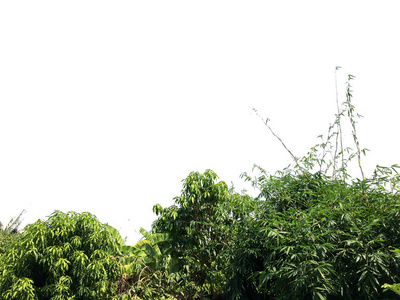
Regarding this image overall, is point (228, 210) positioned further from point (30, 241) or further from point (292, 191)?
point (30, 241)

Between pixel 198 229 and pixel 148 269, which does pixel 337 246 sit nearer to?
pixel 198 229

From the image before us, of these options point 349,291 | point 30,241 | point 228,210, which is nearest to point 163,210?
point 228,210

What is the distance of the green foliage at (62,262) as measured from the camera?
21.2ft

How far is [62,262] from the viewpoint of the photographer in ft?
21.1

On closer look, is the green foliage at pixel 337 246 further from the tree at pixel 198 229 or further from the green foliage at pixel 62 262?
the green foliage at pixel 62 262

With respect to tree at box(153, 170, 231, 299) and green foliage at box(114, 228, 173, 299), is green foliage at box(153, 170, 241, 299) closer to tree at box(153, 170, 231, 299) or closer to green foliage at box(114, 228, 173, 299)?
tree at box(153, 170, 231, 299)

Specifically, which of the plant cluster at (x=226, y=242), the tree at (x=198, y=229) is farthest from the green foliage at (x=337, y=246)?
the tree at (x=198, y=229)

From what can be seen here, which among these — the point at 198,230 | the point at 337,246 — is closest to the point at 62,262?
the point at 198,230

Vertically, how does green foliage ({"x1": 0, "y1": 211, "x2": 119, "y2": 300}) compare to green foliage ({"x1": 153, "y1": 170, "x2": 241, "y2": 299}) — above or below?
below

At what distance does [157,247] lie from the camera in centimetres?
791

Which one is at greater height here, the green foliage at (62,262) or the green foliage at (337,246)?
the green foliage at (337,246)

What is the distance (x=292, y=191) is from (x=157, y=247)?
3.09 meters

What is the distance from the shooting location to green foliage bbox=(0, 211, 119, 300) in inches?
254

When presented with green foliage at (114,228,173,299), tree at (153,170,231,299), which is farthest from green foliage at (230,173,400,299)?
green foliage at (114,228,173,299)
